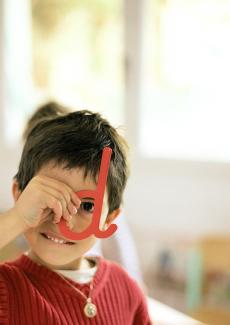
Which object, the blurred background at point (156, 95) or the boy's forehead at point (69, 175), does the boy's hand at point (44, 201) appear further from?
the blurred background at point (156, 95)

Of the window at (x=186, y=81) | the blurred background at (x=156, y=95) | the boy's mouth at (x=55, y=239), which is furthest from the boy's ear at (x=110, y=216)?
the window at (x=186, y=81)

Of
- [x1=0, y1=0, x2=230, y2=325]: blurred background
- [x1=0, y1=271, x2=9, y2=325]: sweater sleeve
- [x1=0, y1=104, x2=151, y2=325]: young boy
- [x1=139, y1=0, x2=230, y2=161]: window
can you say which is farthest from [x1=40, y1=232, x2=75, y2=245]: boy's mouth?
[x1=139, y1=0, x2=230, y2=161]: window

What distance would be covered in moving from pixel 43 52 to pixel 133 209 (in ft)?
3.23

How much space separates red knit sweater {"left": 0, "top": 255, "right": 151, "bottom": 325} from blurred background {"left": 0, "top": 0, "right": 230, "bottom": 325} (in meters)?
1.65


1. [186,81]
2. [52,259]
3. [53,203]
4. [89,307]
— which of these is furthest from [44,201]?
[186,81]

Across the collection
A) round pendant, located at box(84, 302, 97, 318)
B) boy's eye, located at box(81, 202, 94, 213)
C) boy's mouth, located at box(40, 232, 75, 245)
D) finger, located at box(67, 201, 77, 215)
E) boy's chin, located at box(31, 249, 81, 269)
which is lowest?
round pendant, located at box(84, 302, 97, 318)

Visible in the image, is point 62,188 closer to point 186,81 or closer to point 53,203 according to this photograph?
point 53,203

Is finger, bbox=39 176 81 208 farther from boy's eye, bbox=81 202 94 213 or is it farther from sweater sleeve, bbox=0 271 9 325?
sweater sleeve, bbox=0 271 9 325

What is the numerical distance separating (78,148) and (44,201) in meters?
0.11

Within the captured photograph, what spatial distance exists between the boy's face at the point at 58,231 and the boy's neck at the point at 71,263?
A: 0.05 feet

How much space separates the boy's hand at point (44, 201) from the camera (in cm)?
86

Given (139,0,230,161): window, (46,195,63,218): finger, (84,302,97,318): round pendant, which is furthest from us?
(139,0,230,161): window

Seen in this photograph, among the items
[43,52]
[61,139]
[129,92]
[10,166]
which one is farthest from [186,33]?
[61,139]

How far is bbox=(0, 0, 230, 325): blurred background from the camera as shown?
2.82m
